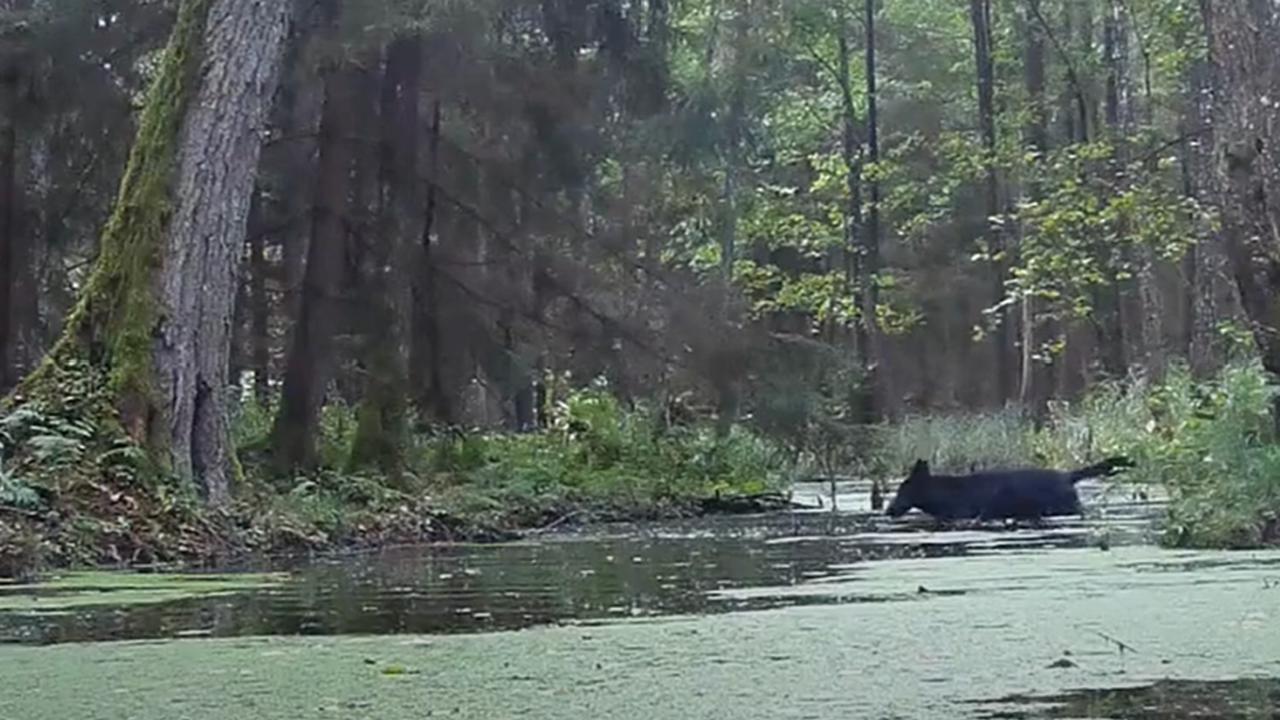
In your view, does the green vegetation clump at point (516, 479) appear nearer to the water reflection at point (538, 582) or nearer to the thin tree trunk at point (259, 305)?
the thin tree trunk at point (259, 305)

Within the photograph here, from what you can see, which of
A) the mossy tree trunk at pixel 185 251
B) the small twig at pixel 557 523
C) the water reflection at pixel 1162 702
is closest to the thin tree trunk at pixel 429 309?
the small twig at pixel 557 523

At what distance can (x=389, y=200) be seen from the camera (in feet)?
41.1

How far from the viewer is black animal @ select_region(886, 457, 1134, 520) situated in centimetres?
1016

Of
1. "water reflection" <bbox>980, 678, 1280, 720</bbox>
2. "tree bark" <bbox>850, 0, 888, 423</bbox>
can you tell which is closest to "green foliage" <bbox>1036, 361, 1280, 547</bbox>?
"water reflection" <bbox>980, 678, 1280, 720</bbox>

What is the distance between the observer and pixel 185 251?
8.80 m

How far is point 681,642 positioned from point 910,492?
6.77 metres

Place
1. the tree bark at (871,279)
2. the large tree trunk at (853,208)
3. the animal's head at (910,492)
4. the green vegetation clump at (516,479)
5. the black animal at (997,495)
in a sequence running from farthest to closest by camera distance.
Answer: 1. the large tree trunk at (853,208)
2. the tree bark at (871,279)
3. the animal's head at (910,492)
4. the black animal at (997,495)
5. the green vegetation clump at (516,479)

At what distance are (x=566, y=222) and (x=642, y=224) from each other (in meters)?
1.44

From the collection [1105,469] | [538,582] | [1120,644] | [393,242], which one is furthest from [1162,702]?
[393,242]

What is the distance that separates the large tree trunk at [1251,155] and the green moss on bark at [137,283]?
172 inches

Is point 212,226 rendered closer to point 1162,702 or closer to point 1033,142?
point 1162,702

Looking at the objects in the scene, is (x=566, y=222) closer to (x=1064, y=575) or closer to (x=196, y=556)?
(x=196, y=556)

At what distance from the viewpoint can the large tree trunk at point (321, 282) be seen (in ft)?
39.9

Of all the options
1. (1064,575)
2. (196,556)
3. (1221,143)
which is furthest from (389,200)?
(1064,575)
